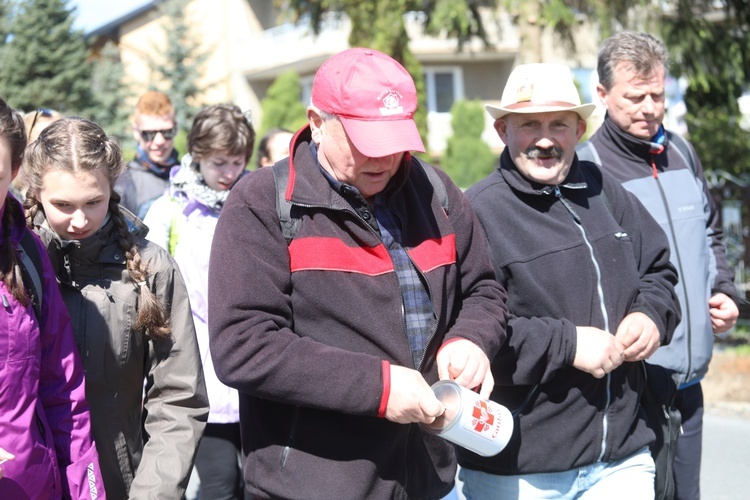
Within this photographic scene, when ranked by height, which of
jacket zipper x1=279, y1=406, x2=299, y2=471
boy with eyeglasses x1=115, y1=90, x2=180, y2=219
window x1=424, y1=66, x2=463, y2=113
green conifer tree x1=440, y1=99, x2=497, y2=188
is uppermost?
boy with eyeglasses x1=115, y1=90, x2=180, y2=219

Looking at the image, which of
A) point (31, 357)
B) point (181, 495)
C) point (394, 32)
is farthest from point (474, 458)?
point (394, 32)

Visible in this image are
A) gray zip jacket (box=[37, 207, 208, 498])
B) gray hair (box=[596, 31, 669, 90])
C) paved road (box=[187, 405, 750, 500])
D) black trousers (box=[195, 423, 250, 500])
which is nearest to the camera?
gray zip jacket (box=[37, 207, 208, 498])

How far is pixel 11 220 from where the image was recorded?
248cm

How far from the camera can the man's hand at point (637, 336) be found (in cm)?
308

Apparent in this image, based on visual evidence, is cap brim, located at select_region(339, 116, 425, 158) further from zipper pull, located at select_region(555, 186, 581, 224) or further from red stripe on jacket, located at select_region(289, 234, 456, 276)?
zipper pull, located at select_region(555, 186, 581, 224)

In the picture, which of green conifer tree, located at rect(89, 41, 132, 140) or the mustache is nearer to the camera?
the mustache

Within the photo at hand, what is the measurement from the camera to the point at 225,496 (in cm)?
441

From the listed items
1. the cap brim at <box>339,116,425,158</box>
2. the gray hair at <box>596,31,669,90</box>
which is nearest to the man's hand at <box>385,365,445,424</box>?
the cap brim at <box>339,116,425,158</box>

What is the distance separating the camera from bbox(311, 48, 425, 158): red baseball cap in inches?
98.5

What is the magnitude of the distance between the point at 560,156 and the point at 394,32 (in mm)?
11750

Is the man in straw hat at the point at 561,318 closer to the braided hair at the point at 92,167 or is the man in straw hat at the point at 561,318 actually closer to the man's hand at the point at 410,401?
the man's hand at the point at 410,401

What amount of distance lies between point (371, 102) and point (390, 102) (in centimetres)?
6

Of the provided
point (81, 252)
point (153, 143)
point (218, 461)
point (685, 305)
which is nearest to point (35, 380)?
point (81, 252)

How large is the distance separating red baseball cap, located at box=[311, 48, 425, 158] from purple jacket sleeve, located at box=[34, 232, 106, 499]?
3.04 feet
